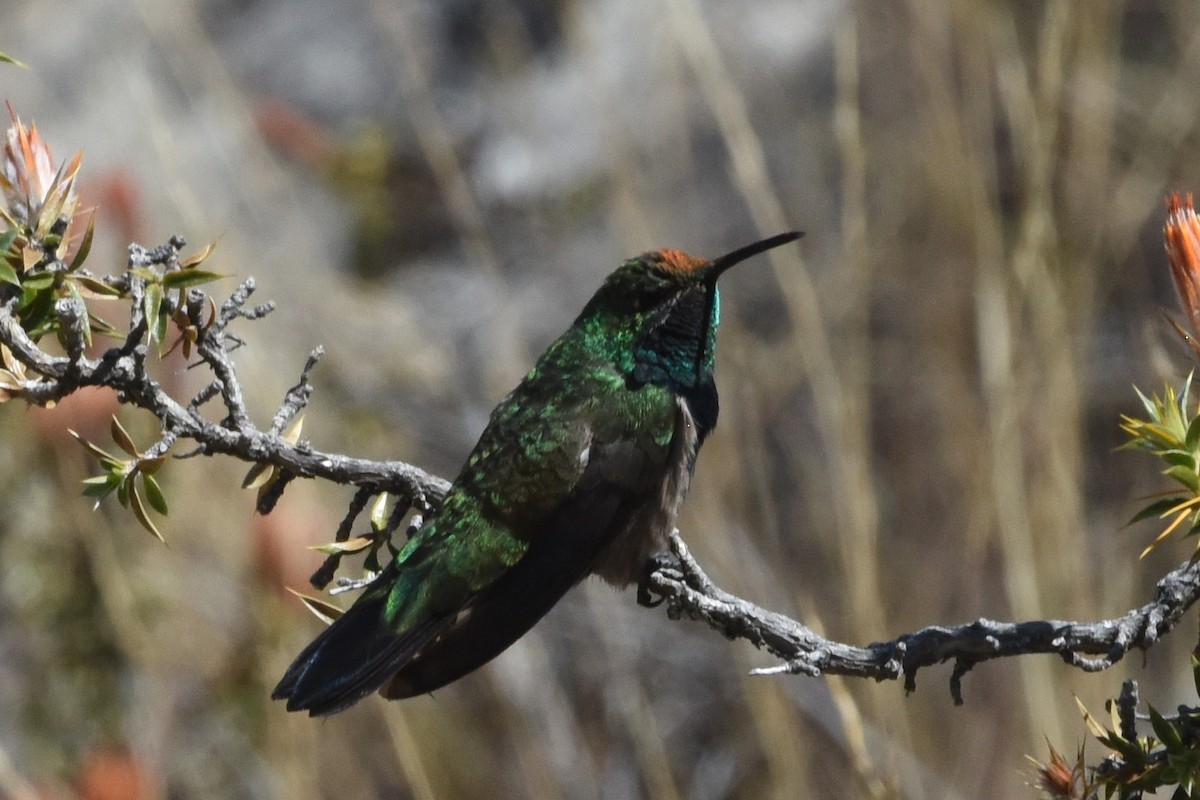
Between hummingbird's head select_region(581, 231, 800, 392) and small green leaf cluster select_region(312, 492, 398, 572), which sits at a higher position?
hummingbird's head select_region(581, 231, 800, 392)

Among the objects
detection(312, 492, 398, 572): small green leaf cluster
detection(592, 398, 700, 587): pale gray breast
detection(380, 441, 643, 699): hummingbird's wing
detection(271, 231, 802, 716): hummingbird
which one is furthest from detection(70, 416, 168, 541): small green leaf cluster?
detection(592, 398, 700, 587): pale gray breast

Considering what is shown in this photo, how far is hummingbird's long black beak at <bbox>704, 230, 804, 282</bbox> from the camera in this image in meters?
1.98

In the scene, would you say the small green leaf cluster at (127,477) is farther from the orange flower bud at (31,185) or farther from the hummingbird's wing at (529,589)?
the hummingbird's wing at (529,589)

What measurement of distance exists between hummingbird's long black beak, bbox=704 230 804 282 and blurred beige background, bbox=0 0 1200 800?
0.55 m

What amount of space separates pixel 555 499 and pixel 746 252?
0.50 meters

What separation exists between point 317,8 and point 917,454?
4.85m

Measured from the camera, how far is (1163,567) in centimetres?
457

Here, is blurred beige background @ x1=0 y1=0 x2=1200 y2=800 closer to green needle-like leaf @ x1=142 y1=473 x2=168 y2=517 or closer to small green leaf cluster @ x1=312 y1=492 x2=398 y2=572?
small green leaf cluster @ x1=312 y1=492 x2=398 y2=572

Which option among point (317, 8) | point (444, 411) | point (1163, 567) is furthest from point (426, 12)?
point (1163, 567)

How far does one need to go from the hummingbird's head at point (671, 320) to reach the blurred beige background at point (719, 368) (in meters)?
0.50

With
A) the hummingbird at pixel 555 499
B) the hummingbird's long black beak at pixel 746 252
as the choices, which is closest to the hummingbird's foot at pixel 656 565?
the hummingbird at pixel 555 499

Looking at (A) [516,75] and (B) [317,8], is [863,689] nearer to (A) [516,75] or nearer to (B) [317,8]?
(A) [516,75]

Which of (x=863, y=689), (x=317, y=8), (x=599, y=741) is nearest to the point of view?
(x=863, y=689)

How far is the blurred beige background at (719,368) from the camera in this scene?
2.98 metres
